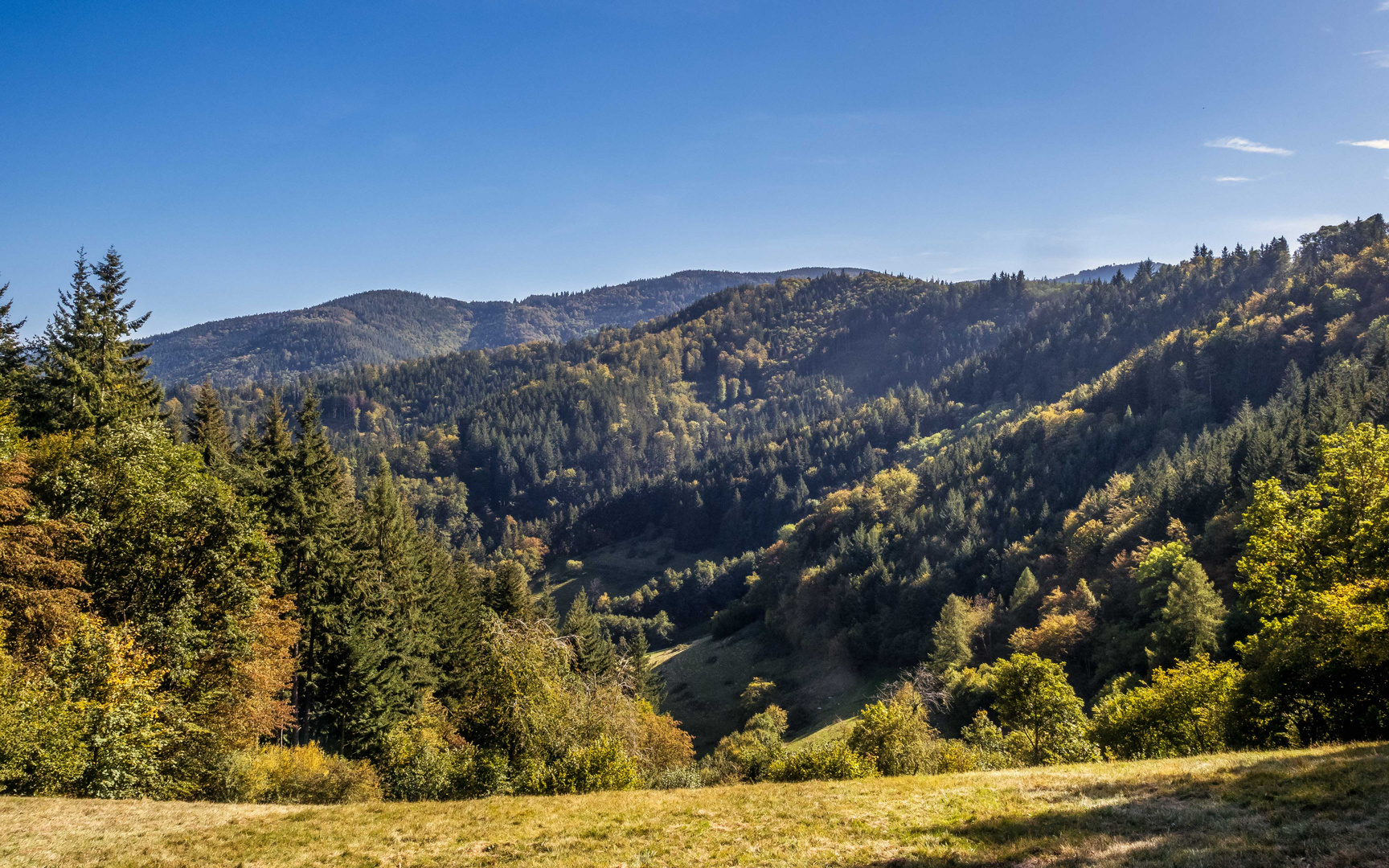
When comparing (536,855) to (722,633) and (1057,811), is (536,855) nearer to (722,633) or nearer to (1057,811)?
(1057,811)

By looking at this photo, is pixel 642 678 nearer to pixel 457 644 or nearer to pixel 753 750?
pixel 457 644

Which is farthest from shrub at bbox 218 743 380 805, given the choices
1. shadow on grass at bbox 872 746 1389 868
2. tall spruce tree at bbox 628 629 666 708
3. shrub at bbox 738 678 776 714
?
shrub at bbox 738 678 776 714

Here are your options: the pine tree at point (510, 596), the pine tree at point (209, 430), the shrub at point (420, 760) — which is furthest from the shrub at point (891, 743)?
the pine tree at point (209, 430)

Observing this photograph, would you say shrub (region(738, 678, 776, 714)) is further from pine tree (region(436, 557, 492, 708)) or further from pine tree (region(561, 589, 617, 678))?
pine tree (region(436, 557, 492, 708))

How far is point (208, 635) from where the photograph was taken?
1141 inches

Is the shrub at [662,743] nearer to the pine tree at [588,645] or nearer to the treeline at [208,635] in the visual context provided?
the pine tree at [588,645]

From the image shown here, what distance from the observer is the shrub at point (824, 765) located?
1341 inches

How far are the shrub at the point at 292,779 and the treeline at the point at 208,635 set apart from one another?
0.10 meters

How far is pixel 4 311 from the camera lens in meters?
35.1

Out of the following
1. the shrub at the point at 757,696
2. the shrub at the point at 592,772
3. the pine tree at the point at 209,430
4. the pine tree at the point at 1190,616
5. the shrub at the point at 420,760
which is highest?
the pine tree at the point at 209,430

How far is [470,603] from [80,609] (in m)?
31.9

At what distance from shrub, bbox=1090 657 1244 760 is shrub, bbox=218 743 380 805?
35218 mm

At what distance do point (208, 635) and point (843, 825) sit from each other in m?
25.7

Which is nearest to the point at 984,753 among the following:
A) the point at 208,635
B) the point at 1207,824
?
the point at 1207,824
